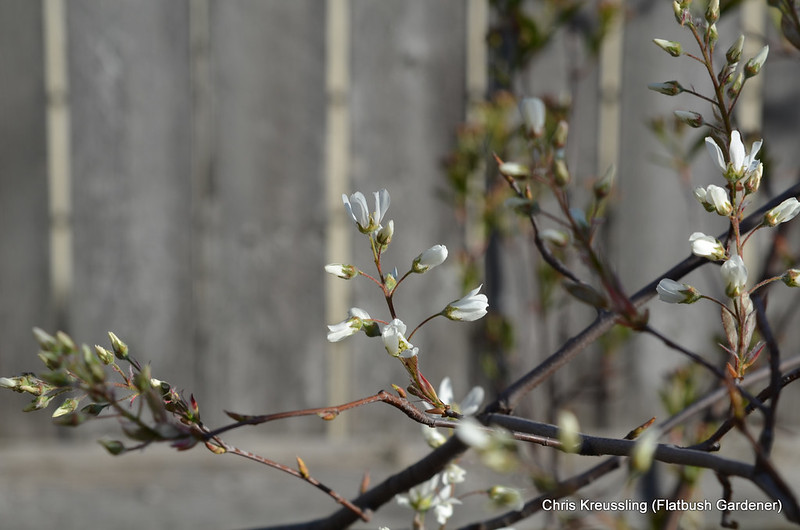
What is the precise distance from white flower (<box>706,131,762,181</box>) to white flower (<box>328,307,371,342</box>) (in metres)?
0.23

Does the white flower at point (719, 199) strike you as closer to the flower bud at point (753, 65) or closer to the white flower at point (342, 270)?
the flower bud at point (753, 65)

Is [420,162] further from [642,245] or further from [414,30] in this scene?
[642,245]

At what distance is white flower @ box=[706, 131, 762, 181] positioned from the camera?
0.42 m

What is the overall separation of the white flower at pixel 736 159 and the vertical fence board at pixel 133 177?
1216 millimetres

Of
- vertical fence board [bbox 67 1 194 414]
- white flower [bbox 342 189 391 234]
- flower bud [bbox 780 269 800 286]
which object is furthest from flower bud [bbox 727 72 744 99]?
vertical fence board [bbox 67 1 194 414]

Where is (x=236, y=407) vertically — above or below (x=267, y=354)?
below

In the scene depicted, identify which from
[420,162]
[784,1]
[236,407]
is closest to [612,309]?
[784,1]

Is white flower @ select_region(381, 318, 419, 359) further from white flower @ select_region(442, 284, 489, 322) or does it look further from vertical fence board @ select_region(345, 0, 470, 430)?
vertical fence board @ select_region(345, 0, 470, 430)

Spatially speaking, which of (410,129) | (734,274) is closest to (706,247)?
(734,274)

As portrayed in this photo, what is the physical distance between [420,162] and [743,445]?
2.95 ft

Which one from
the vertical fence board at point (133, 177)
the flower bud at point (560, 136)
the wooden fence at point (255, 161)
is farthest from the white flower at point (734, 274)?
the vertical fence board at point (133, 177)

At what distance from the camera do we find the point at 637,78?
4.81 feet

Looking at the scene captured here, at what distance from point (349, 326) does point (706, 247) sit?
8.3 inches

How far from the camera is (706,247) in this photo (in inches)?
15.8
